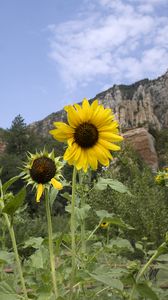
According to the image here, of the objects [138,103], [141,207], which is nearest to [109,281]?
[141,207]

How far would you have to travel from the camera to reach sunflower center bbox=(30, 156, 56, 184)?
163 cm

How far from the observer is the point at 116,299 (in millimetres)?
1901

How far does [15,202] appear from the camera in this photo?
1.47 meters

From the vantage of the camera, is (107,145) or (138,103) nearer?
(107,145)

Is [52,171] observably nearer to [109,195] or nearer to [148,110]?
[109,195]

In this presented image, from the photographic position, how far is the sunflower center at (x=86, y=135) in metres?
1.69

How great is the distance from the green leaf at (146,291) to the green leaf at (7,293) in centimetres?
40

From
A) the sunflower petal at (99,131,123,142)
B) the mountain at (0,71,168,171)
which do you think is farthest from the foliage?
the mountain at (0,71,168,171)

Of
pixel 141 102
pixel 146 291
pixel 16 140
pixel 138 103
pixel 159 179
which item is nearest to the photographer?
pixel 146 291

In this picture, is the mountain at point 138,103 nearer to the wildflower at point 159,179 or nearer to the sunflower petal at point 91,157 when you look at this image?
the wildflower at point 159,179

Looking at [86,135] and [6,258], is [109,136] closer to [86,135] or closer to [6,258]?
[86,135]

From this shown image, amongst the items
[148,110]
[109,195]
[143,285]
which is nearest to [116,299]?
[143,285]

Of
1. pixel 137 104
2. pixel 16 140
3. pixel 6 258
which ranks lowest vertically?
pixel 6 258

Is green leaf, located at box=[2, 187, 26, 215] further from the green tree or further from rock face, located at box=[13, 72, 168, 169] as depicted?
rock face, located at box=[13, 72, 168, 169]
